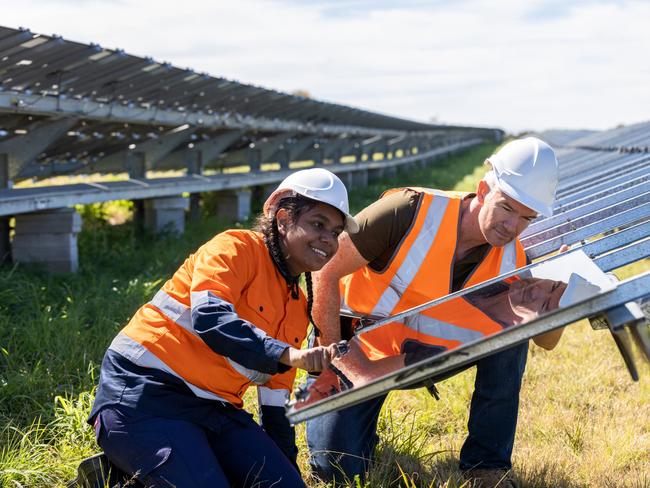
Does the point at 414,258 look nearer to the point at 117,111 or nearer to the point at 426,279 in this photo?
the point at 426,279

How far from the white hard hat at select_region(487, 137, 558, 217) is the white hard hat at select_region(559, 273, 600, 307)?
285mm

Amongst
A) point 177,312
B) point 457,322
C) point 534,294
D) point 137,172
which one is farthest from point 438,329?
point 137,172

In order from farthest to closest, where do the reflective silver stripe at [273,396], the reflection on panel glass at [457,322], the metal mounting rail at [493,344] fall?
the reflective silver stripe at [273,396] → the reflection on panel glass at [457,322] → the metal mounting rail at [493,344]

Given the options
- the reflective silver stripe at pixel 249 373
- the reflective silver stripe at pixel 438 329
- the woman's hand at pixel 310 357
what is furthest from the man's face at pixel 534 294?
the reflective silver stripe at pixel 249 373

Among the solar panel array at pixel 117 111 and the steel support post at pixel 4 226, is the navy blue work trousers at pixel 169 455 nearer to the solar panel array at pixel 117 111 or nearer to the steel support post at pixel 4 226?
the solar panel array at pixel 117 111

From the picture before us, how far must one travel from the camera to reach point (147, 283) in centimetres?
553

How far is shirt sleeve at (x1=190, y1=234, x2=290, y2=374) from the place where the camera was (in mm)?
2346

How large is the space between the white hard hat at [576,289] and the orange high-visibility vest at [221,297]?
2.81 ft

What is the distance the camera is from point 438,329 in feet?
8.70

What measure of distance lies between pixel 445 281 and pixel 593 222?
0.75 m

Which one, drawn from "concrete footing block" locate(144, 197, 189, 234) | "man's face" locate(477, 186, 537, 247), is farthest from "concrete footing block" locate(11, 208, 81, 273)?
"man's face" locate(477, 186, 537, 247)

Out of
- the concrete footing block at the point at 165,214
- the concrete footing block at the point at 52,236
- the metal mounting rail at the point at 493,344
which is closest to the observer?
the metal mounting rail at the point at 493,344

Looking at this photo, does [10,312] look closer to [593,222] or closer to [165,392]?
[165,392]

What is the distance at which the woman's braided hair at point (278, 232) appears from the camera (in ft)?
8.69
